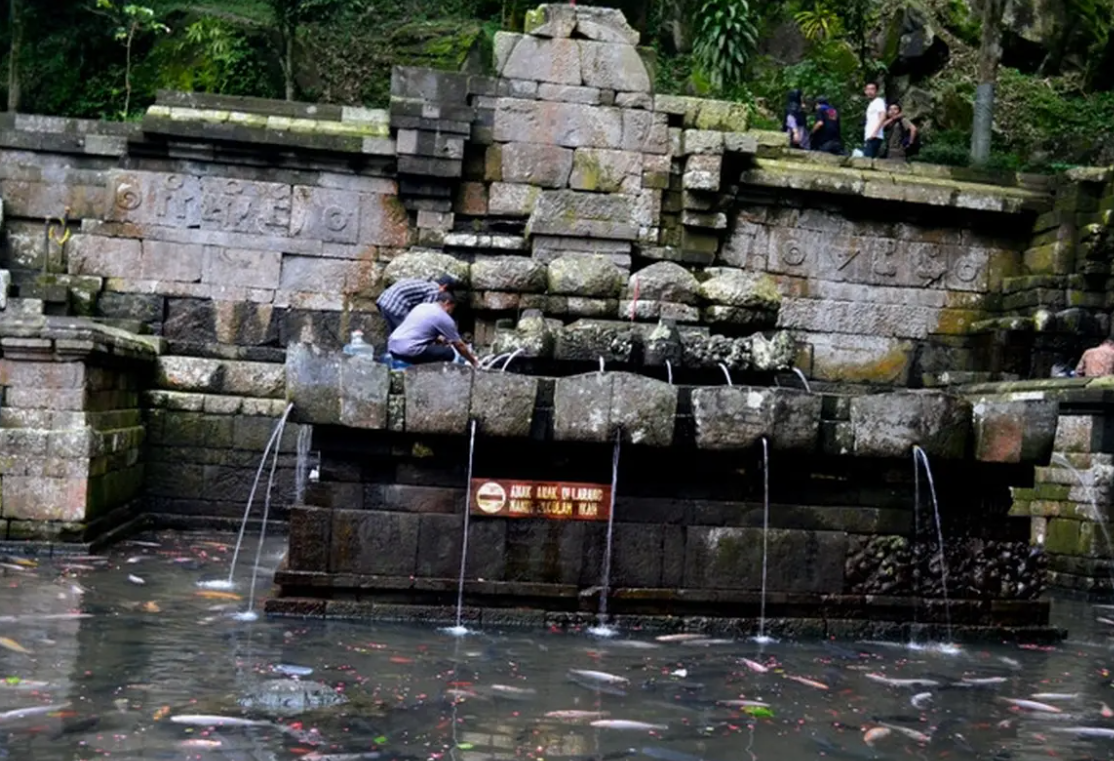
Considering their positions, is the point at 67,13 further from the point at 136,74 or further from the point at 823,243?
the point at 823,243

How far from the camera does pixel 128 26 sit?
19.8m

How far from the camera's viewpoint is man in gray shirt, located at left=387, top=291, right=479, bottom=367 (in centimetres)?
842

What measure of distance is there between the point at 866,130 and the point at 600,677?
41.1 feet

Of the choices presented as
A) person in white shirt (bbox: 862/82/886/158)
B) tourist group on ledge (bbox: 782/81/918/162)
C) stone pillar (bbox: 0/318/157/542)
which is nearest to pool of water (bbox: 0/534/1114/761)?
stone pillar (bbox: 0/318/157/542)

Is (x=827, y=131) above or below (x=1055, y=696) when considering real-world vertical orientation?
above

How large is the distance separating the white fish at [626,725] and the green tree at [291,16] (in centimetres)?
1531

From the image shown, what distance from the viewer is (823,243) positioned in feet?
46.8

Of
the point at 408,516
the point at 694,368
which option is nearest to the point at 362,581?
the point at 408,516

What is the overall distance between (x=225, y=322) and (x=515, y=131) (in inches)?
147

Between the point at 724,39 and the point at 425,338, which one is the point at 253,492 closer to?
the point at 425,338

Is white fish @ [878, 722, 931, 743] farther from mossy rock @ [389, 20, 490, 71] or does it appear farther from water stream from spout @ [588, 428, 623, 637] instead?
mossy rock @ [389, 20, 490, 71]

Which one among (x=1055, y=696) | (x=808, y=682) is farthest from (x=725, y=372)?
(x=1055, y=696)

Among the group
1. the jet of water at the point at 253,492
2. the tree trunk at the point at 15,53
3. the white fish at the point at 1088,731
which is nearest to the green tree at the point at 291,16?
the tree trunk at the point at 15,53

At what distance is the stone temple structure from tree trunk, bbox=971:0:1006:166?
2.40m
